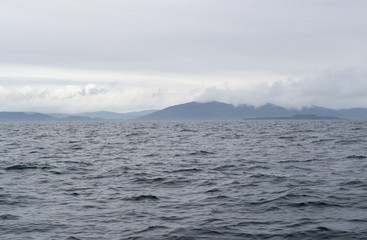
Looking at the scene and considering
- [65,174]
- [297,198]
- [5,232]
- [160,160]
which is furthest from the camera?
[160,160]

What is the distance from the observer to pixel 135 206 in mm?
15312

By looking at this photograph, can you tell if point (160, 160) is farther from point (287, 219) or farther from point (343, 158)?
point (287, 219)

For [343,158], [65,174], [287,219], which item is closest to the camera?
[287,219]

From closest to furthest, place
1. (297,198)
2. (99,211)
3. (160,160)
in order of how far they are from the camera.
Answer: (99,211) < (297,198) < (160,160)

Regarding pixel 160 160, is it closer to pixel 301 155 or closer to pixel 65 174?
pixel 65 174

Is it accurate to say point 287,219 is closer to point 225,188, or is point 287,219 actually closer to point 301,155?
point 225,188

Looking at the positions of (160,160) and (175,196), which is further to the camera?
(160,160)

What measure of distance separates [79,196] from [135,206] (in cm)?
334

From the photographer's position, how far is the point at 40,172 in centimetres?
2414

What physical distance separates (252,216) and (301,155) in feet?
62.9

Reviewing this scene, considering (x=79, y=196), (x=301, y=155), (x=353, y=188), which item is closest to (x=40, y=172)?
(x=79, y=196)

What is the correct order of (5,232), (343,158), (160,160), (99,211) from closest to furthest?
(5,232) < (99,211) < (343,158) < (160,160)

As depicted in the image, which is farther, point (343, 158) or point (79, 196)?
point (343, 158)

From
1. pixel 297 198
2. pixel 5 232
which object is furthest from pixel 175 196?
pixel 5 232
